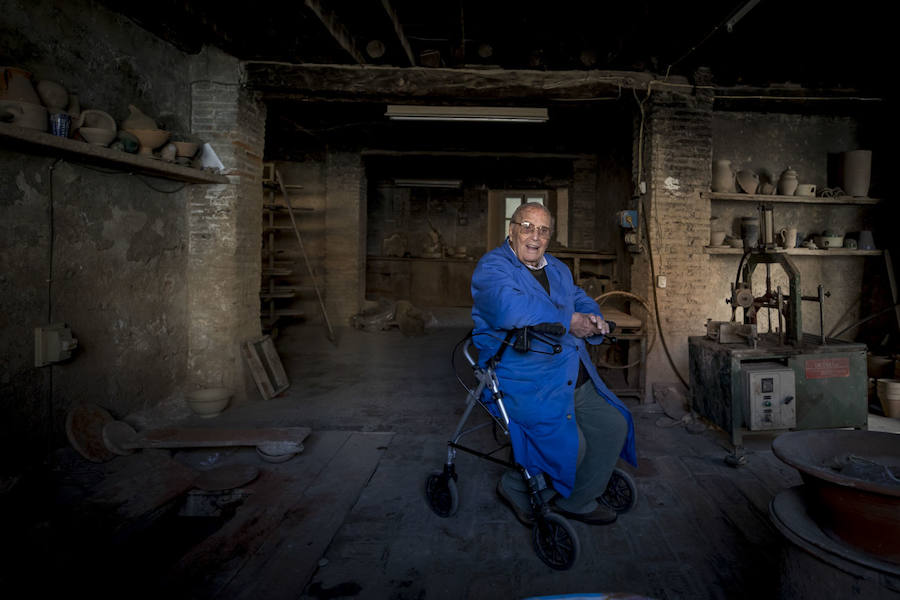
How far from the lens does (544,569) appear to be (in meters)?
2.76

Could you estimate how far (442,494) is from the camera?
3.33 m

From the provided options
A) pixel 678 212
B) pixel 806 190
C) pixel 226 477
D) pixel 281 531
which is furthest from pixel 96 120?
pixel 806 190

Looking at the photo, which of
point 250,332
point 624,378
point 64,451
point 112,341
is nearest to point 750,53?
point 624,378

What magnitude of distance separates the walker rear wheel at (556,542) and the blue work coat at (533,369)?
20 cm

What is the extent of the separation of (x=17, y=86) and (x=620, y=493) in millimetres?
4748

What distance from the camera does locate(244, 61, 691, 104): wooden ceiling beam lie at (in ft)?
19.0

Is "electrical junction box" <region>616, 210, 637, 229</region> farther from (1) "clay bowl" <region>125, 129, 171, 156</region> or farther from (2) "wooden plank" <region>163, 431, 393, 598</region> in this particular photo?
(1) "clay bowl" <region>125, 129, 171, 156</region>

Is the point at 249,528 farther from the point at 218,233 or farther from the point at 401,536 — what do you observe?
the point at 218,233

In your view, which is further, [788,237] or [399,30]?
[788,237]

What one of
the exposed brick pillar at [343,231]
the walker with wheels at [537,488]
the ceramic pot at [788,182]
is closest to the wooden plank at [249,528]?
the walker with wheels at [537,488]

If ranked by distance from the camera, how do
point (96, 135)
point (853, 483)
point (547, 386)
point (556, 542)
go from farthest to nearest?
point (96, 135)
point (547, 386)
point (556, 542)
point (853, 483)

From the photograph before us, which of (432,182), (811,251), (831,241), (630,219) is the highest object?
(432,182)

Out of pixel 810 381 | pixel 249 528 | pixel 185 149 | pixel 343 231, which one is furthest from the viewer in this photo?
pixel 343 231

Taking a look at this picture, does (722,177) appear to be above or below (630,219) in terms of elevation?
above
